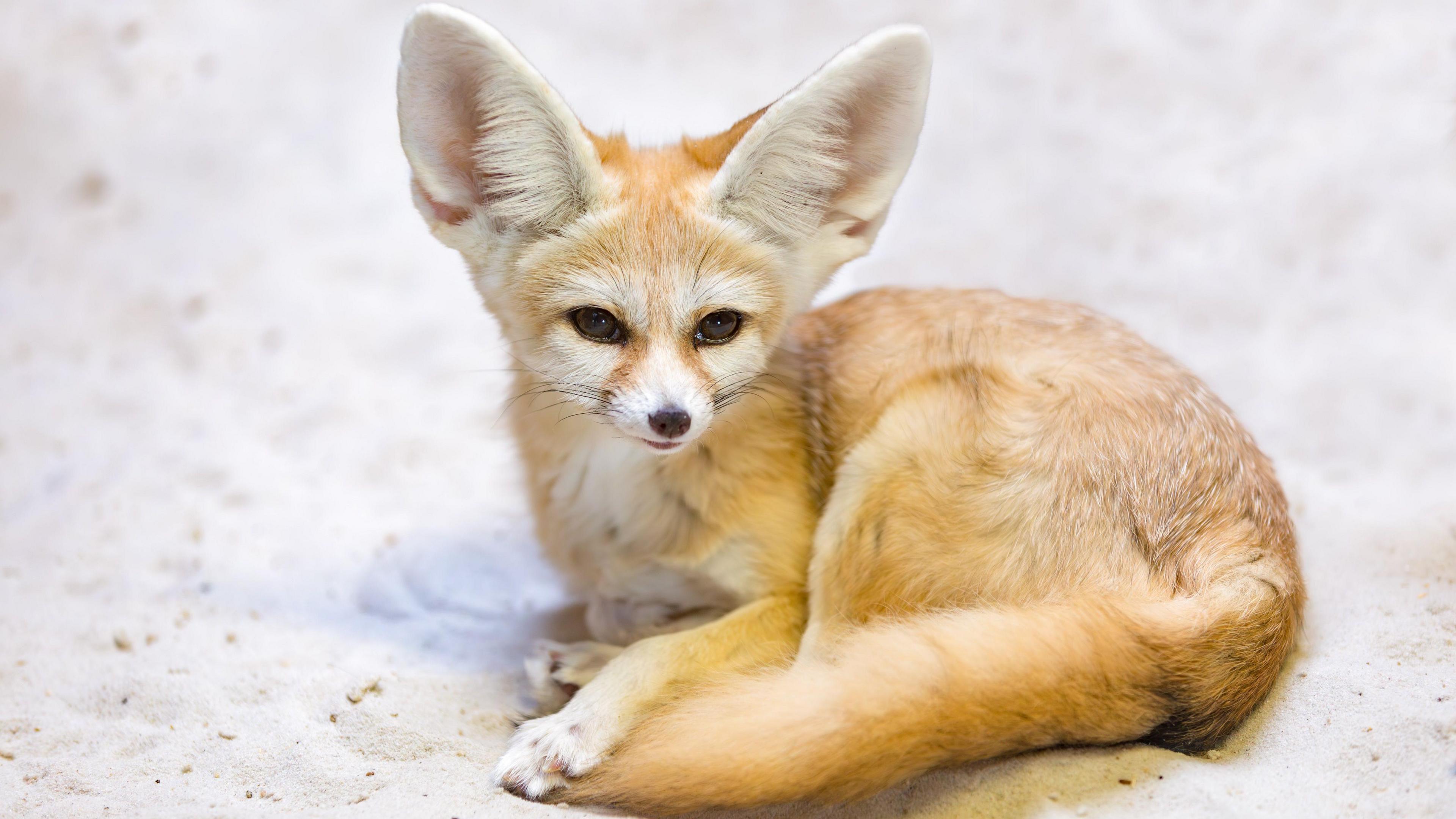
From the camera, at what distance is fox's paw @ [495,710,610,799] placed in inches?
77.6

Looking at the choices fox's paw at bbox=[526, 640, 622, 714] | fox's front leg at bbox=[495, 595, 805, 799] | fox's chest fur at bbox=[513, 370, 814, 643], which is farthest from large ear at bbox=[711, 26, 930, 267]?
fox's paw at bbox=[526, 640, 622, 714]

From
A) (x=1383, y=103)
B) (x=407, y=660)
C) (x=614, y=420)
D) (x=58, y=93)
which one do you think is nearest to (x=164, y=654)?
(x=407, y=660)

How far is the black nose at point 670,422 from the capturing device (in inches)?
75.7

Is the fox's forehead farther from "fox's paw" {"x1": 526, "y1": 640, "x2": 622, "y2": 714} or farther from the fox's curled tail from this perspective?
"fox's paw" {"x1": 526, "y1": 640, "x2": 622, "y2": 714}

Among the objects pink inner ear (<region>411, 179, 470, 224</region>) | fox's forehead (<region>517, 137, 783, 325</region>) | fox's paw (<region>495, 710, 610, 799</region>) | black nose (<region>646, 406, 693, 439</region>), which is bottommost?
fox's paw (<region>495, 710, 610, 799</region>)

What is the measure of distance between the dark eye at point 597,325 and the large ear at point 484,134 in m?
0.19

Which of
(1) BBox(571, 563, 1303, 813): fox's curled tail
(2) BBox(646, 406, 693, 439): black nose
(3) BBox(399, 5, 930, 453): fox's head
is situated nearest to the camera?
(1) BBox(571, 563, 1303, 813): fox's curled tail

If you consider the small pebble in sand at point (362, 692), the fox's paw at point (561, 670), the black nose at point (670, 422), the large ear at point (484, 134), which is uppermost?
the large ear at point (484, 134)

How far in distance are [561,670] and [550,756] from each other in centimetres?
42

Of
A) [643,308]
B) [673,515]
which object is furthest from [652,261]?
[673,515]

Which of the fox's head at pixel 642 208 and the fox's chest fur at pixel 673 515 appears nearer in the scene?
the fox's head at pixel 642 208

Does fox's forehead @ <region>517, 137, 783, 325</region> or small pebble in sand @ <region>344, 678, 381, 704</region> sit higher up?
fox's forehead @ <region>517, 137, 783, 325</region>

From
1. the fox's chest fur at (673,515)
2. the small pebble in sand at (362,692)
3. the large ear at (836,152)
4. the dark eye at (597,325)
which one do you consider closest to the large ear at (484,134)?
the dark eye at (597,325)

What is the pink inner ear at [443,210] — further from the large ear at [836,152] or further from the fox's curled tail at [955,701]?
the fox's curled tail at [955,701]
